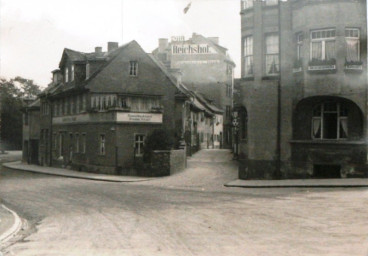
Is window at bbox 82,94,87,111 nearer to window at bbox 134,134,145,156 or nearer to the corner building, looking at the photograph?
window at bbox 134,134,145,156

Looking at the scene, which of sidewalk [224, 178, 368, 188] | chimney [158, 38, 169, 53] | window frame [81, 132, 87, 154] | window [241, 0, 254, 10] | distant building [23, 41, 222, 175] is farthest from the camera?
chimney [158, 38, 169, 53]

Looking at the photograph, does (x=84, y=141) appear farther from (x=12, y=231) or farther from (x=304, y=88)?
(x=12, y=231)

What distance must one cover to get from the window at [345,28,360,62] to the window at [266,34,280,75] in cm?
406

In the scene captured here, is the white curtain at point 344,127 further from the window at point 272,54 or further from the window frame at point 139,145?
the window frame at point 139,145

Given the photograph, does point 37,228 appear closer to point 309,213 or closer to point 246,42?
point 309,213

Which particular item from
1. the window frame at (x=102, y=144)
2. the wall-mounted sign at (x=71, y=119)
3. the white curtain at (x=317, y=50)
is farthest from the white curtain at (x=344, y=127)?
the wall-mounted sign at (x=71, y=119)

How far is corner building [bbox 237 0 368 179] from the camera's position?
77.4 ft

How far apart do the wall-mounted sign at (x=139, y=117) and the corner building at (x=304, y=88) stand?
9.27m

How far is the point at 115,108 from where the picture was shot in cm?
3406

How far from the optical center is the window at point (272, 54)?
26413 millimetres

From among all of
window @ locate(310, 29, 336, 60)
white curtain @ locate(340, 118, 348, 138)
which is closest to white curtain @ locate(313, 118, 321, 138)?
white curtain @ locate(340, 118, 348, 138)

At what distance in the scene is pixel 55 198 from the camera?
19.6 metres

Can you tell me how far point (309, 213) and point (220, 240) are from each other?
4701mm

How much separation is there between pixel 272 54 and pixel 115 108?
42.0 feet
